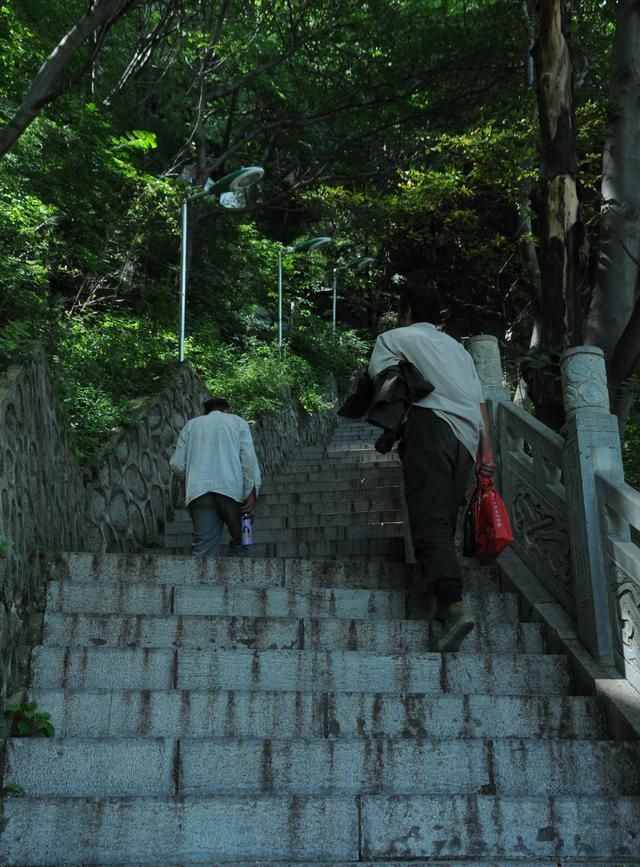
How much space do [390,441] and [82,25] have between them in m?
4.68

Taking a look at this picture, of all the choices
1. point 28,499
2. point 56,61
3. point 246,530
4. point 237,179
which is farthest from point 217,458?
point 237,179

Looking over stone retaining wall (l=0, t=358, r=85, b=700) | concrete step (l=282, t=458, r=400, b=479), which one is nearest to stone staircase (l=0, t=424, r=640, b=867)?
stone retaining wall (l=0, t=358, r=85, b=700)

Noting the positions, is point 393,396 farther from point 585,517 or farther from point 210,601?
point 210,601

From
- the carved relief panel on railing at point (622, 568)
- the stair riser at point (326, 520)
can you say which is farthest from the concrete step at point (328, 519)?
the carved relief panel on railing at point (622, 568)

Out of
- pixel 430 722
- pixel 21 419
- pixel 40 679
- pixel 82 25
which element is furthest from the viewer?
pixel 82 25

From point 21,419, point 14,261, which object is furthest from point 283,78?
point 21,419

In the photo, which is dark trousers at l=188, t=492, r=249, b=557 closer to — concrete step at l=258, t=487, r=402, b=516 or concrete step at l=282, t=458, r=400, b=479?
concrete step at l=258, t=487, r=402, b=516

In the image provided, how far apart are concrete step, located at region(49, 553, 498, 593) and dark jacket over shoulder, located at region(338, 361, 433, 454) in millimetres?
941

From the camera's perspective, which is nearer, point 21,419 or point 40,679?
point 40,679

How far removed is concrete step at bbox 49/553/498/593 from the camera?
5.46 m

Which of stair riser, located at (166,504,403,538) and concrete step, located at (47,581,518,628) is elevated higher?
stair riser, located at (166,504,403,538)

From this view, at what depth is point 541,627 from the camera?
5082mm

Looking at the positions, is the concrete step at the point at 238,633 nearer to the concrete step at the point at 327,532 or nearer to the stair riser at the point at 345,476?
the concrete step at the point at 327,532

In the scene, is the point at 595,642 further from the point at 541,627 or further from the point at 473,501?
the point at 473,501
